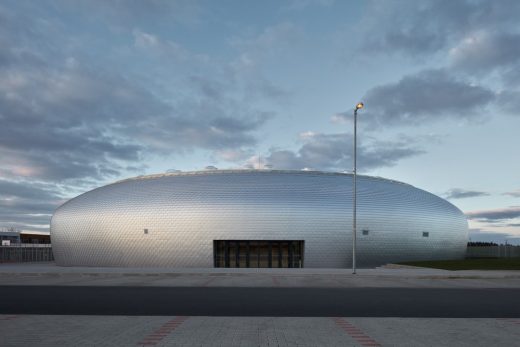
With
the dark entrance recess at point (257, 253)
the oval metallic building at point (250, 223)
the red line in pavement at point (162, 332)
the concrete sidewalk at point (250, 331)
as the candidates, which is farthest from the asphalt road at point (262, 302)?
the dark entrance recess at point (257, 253)

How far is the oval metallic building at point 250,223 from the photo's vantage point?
4988cm

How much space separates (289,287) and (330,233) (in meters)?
27.4

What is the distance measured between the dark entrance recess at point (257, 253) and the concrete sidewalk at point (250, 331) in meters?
39.3

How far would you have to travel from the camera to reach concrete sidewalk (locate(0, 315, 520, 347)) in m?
9.68

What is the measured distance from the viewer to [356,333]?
10.6 meters

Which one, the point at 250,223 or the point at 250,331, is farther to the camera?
the point at 250,223

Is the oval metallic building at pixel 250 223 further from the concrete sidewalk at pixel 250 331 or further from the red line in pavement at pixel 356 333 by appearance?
the red line in pavement at pixel 356 333

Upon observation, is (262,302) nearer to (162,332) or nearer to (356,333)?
(356,333)

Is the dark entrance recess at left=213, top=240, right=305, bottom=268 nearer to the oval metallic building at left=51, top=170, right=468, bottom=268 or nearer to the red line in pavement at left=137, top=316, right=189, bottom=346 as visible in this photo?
the oval metallic building at left=51, top=170, right=468, bottom=268

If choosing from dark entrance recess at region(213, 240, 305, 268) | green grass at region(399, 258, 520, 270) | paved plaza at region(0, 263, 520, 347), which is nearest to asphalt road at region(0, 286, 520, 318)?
paved plaza at region(0, 263, 520, 347)

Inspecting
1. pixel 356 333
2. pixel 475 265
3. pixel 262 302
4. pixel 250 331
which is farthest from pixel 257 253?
pixel 356 333

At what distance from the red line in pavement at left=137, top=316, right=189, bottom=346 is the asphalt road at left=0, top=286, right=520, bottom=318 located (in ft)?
5.53

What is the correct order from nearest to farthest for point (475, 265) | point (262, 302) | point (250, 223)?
point (262, 302) < point (475, 265) < point (250, 223)

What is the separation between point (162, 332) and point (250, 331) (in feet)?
6.64
